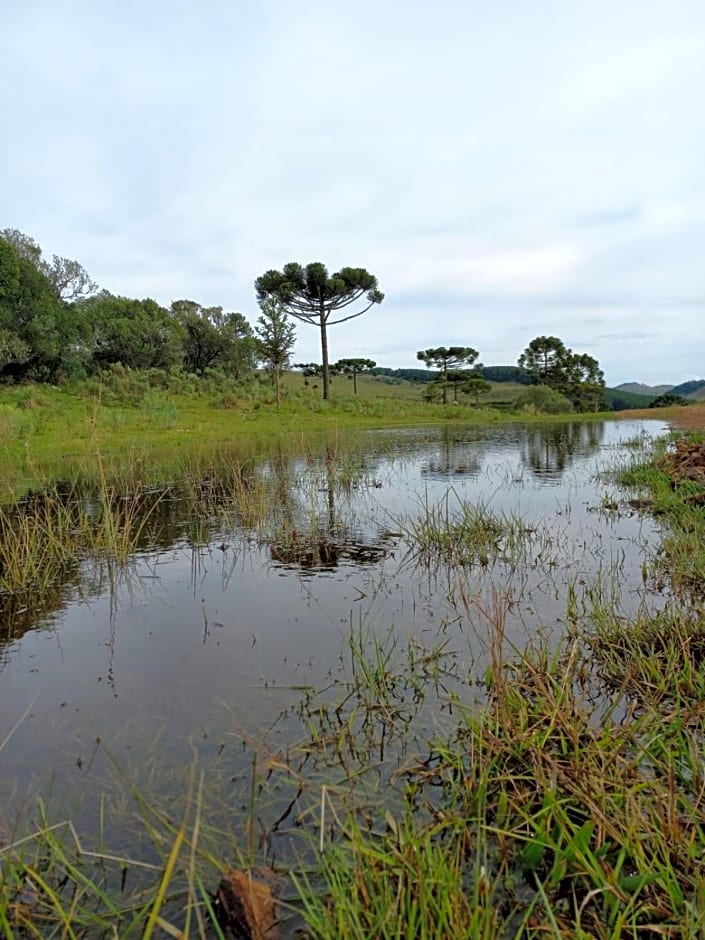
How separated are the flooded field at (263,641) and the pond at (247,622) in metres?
0.01

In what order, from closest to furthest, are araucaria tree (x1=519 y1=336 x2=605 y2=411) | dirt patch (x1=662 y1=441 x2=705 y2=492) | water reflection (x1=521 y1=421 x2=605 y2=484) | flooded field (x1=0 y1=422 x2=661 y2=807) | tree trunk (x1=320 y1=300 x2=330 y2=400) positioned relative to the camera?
flooded field (x1=0 y1=422 x2=661 y2=807) < dirt patch (x1=662 y1=441 x2=705 y2=492) < water reflection (x1=521 y1=421 x2=605 y2=484) < tree trunk (x1=320 y1=300 x2=330 y2=400) < araucaria tree (x1=519 y1=336 x2=605 y2=411)

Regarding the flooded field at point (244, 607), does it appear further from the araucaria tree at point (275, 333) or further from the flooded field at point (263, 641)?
the araucaria tree at point (275, 333)

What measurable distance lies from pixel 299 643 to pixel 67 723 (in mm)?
1325

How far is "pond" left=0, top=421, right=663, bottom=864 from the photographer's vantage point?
7.85 ft

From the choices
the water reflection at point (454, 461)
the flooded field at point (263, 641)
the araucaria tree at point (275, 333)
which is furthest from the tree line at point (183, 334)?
the flooded field at point (263, 641)

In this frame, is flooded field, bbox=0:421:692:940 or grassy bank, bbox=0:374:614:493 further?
grassy bank, bbox=0:374:614:493


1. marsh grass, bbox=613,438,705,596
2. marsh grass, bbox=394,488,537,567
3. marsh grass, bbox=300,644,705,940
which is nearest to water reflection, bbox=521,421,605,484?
marsh grass, bbox=613,438,705,596

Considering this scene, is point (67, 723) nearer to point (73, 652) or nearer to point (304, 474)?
point (73, 652)

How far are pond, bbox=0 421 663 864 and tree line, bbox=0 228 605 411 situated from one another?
20920mm

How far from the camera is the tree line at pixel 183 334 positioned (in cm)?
2514

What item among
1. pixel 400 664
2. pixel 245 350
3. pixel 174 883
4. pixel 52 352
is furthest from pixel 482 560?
pixel 245 350

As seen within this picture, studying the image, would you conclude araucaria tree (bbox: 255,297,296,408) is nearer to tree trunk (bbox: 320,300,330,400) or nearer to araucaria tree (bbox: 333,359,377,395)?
tree trunk (bbox: 320,300,330,400)

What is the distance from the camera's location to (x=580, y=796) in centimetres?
182

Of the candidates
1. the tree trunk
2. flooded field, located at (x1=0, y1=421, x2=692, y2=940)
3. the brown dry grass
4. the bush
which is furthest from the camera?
the bush
